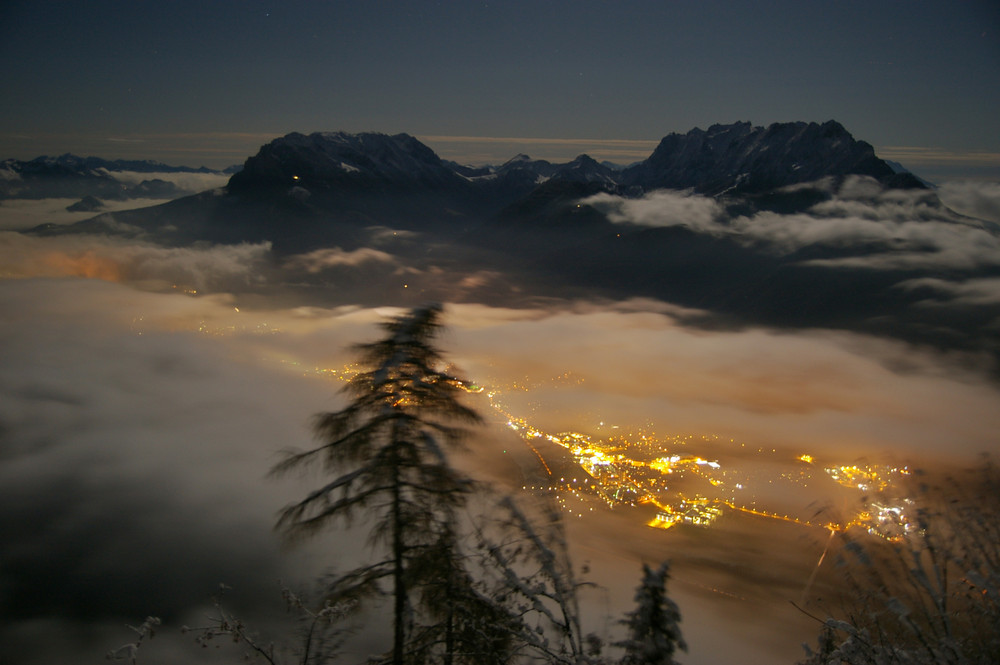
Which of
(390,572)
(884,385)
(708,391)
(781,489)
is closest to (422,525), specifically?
(390,572)

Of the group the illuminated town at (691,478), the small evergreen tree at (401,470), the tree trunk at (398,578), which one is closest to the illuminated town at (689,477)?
the illuminated town at (691,478)

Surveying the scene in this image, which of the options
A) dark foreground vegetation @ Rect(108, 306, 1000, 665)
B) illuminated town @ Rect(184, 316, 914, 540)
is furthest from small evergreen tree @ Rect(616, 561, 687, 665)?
illuminated town @ Rect(184, 316, 914, 540)

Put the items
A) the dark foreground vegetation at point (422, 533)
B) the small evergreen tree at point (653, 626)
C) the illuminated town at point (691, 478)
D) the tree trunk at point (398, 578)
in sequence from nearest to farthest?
the small evergreen tree at point (653, 626) < the dark foreground vegetation at point (422, 533) < the tree trunk at point (398, 578) < the illuminated town at point (691, 478)

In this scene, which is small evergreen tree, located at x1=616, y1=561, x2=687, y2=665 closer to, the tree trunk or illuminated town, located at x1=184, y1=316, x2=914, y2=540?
the tree trunk

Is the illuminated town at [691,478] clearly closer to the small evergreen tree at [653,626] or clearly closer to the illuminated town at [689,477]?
the illuminated town at [689,477]


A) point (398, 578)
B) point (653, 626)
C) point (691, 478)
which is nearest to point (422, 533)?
point (398, 578)

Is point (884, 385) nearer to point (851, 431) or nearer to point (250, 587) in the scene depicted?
point (851, 431)
